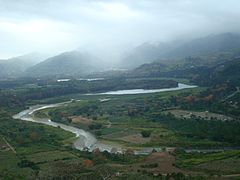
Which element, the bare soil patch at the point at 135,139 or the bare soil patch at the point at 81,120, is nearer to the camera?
the bare soil patch at the point at 135,139

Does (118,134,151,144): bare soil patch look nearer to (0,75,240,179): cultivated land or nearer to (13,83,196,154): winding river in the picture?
(0,75,240,179): cultivated land

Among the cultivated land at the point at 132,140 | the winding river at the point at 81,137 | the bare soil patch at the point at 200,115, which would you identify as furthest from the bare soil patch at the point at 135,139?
the bare soil patch at the point at 200,115

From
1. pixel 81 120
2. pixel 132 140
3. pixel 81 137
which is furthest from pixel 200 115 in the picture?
pixel 81 137

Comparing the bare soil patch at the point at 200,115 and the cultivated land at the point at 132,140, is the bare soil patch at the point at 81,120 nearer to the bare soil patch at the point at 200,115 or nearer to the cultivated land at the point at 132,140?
the cultivated land at the point at 132,140

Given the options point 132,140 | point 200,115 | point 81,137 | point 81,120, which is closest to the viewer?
point 132,140

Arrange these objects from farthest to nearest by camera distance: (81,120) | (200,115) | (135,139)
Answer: (81,120)
(200,115)
(135,139)

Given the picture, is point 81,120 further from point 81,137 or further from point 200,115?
point 200,115

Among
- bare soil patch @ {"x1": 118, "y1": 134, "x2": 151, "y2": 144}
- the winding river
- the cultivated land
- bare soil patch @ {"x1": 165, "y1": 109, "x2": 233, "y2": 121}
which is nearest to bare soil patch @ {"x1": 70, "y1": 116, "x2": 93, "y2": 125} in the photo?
the cultivated land

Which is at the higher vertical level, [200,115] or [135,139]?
[200,115]

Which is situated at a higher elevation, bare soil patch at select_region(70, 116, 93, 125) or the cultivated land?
the cultivated land

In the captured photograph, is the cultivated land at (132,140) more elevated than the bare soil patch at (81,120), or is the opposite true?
the cultivated land at (132,140)

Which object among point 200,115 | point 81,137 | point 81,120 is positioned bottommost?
point 81,137

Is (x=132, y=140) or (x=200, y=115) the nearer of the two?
(x=132, y=140)

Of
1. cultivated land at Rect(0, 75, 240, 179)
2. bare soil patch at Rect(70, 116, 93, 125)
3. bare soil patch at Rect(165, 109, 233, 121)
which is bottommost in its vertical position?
bare soil patch at Rect(70, 116, 93, 125)
